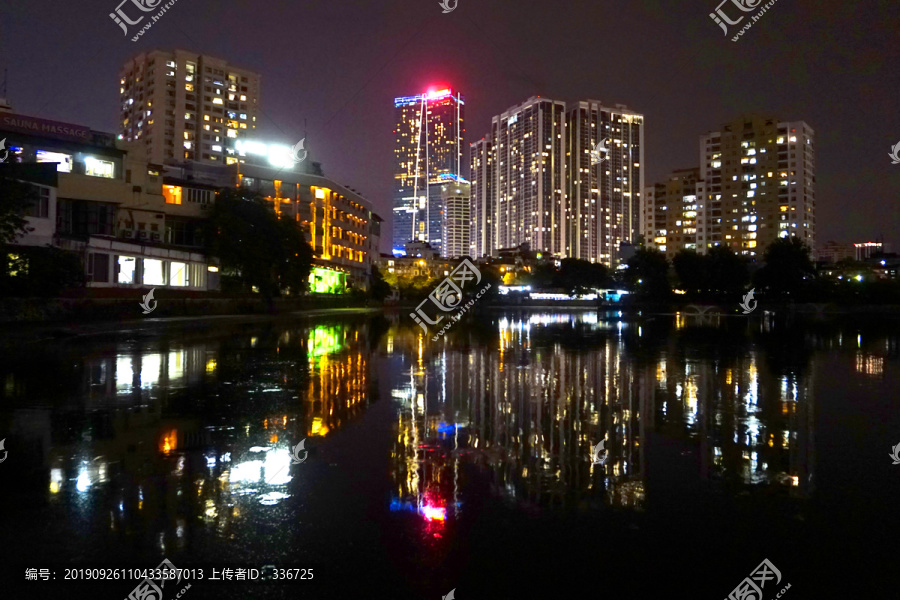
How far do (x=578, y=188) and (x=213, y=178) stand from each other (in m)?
131

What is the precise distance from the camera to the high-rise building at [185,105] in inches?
4818

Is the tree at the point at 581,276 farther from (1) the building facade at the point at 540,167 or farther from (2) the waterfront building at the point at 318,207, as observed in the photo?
(1) the building facade at the point at 540,167

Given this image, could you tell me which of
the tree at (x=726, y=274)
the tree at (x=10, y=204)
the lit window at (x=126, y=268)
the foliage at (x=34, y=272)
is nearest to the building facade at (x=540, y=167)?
the tree at (x=726, y=274)

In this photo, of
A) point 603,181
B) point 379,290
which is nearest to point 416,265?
point 379,290

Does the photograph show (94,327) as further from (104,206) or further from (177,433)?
(177,433)

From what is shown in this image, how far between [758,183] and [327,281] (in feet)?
373

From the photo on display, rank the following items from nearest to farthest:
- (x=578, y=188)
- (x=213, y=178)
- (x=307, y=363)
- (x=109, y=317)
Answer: (x=307, y=363) < (x=109, y=317) < (x=213, y=178) < (x=578, y=188)

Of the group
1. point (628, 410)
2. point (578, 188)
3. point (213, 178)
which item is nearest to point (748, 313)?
point (213, 178)

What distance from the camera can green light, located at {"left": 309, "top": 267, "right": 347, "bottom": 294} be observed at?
7777 centimetres

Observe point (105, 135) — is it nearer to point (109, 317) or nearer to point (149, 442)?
point (109, 317)

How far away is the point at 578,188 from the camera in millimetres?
187750

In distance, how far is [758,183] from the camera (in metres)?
148

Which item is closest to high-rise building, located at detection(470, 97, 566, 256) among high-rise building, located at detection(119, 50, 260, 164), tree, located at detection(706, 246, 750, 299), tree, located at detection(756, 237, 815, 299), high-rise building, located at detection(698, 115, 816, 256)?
high-rise building, located at detection(698, 115, 816, 256)

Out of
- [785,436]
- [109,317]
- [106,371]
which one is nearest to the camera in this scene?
[785,436]
